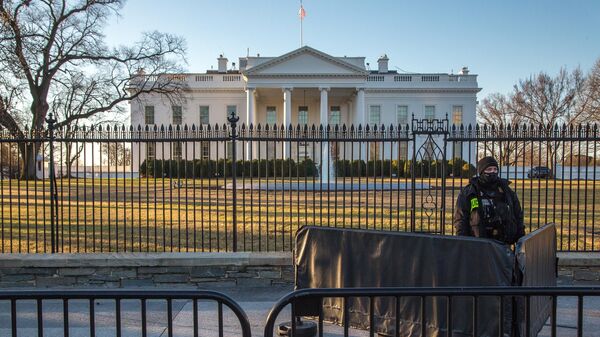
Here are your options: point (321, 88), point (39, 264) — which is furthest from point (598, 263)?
point (321, 88)

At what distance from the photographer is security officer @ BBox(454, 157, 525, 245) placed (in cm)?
502

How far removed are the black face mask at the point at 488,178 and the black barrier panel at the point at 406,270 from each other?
127 cm

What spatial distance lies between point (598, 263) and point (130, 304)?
20.2 feet

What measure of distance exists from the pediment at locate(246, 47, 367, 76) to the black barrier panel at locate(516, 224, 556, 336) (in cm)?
4913

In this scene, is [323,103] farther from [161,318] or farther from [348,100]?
[161,318]

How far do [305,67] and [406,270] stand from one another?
50256mm

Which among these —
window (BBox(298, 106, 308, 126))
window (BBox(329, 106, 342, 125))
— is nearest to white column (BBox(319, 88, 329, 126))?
window (BBox(298, 106, 308, 126))

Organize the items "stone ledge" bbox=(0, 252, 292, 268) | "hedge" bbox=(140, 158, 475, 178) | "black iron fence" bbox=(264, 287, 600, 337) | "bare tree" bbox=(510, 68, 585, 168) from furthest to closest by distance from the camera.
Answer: "bare tree" bbox=(510, 68, 585, 168), "hedge" bbox=(140, 158, 475, 178), "stone ledge" bbox=(0, 252, 292, 268), "black iron fence" bbox=(264, 287, 600, 337)

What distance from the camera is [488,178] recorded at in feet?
16.6

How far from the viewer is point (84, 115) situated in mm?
34094

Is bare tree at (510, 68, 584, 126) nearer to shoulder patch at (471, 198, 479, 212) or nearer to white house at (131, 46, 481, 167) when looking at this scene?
white house at (131, 46, 481, 167)

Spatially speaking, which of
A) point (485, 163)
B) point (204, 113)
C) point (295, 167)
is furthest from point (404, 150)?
point (485, 163)

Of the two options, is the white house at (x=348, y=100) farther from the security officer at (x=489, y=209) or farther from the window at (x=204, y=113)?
the security officer at (x=489, y=209)

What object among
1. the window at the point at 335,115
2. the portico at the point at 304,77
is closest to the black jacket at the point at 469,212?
the portico at the point at 304,77
